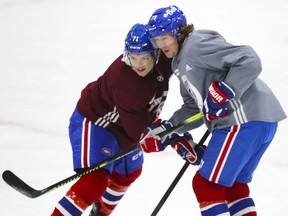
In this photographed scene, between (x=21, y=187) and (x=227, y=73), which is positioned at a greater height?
(x=227, y=73)

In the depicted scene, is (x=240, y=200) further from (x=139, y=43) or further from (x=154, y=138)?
(x=139, y=43)

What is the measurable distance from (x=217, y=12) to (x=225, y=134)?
10.2ft

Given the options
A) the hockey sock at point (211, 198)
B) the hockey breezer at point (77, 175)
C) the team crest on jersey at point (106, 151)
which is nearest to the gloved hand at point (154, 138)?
the hockey breezer at point (77, 175)

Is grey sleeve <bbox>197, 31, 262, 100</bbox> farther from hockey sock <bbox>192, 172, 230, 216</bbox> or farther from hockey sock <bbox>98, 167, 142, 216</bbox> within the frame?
hockey sock <bbox>98, 167, 142, 216</bbox>

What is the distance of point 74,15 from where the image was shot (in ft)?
19.4

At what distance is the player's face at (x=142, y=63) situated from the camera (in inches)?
117

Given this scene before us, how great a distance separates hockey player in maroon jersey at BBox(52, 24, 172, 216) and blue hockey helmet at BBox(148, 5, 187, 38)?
15 centimetres

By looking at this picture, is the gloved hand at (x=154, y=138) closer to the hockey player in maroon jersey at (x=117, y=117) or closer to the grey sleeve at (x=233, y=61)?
the hockey player in maroon jersey at (x=117, y=117)

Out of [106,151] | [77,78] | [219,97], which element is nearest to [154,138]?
[106,151]

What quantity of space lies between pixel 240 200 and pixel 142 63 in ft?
2.43

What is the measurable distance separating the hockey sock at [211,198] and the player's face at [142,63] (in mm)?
531

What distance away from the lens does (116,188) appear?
3461mm

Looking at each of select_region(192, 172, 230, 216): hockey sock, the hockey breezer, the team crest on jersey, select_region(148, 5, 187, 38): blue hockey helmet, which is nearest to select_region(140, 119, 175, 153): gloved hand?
the hockey breezer

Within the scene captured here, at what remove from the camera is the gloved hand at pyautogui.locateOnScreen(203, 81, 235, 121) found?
2.68 m
